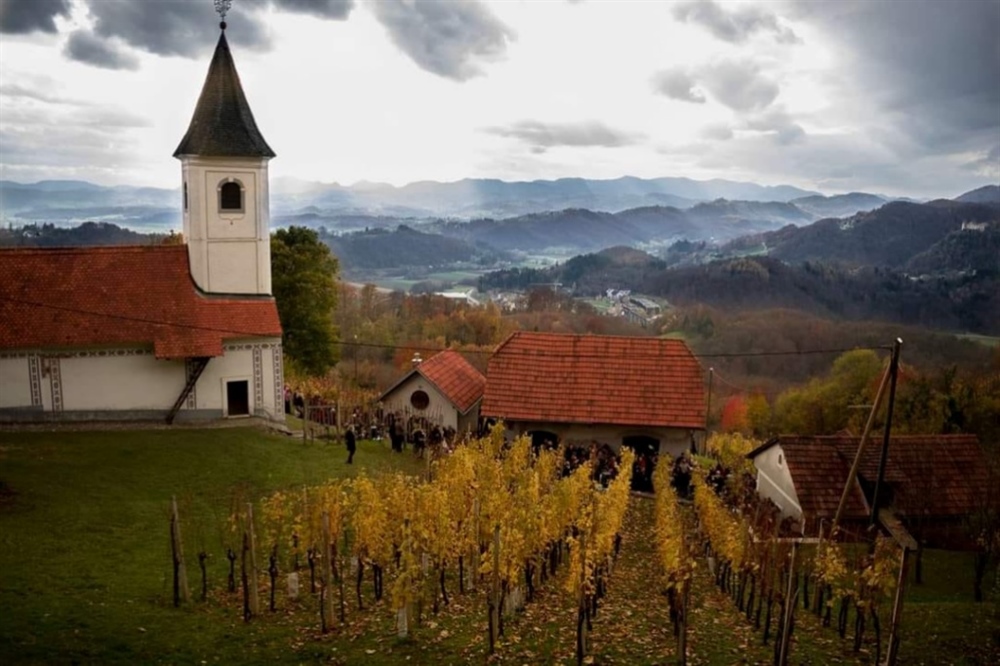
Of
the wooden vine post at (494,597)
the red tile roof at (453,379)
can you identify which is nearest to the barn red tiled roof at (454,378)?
the red tile roof at (453,379)

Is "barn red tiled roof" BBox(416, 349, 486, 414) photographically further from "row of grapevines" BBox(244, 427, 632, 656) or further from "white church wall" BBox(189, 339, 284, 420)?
"row of grapevines" BBox(244, 427, 632, 656)

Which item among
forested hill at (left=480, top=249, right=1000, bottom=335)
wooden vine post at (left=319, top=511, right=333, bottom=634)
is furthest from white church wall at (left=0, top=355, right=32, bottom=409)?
forested hill at (left=480, top=249, right=1000, bottom=335)

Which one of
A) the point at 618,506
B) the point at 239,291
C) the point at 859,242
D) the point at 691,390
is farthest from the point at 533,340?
the point at 859,242

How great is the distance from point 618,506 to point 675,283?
155m

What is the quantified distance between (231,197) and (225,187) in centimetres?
42

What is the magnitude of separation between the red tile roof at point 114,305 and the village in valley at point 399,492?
9cm

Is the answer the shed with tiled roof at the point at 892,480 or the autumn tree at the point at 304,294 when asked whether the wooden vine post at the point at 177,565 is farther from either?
the autumn tree at the point at 304,294

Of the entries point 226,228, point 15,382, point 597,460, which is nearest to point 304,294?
point 226,228

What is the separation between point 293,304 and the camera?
39094 mm

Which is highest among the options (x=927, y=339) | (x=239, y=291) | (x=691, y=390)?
(x=239, y=291)

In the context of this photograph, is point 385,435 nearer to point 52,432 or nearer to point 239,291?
point 239,291

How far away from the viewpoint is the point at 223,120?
30.4 meters

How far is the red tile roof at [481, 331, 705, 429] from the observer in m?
28.9

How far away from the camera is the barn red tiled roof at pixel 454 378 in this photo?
3117 cm
